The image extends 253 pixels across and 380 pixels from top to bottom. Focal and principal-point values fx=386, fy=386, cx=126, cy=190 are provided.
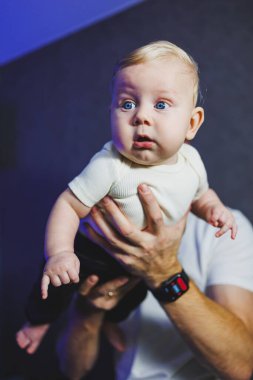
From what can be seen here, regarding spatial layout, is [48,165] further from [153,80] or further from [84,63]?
[153,80]

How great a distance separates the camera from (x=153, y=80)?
1.77ft

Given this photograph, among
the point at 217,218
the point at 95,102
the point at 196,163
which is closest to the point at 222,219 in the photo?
the point at 217,218

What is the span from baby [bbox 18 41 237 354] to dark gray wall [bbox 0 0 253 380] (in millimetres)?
504

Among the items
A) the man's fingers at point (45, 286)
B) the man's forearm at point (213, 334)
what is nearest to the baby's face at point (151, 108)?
the man's fingers at point (45, 286)

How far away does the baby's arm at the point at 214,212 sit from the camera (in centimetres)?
68

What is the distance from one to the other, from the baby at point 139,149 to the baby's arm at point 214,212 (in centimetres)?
7

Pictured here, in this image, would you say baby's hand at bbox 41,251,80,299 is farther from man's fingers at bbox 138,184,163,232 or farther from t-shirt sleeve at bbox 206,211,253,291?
t-shirt sleeve at bbox 206,211,253,291

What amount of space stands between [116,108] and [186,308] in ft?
1.39

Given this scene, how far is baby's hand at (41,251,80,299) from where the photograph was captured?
1.60 feet

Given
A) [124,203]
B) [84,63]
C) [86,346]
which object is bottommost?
[86,346]

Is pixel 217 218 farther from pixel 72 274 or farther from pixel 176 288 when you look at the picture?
pixel 72 274

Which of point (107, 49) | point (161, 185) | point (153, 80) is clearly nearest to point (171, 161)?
point (161, 185)

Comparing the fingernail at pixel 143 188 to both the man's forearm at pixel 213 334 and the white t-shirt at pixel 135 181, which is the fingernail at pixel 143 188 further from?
the man's forearm at pixel 213 334

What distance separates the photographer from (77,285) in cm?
78
